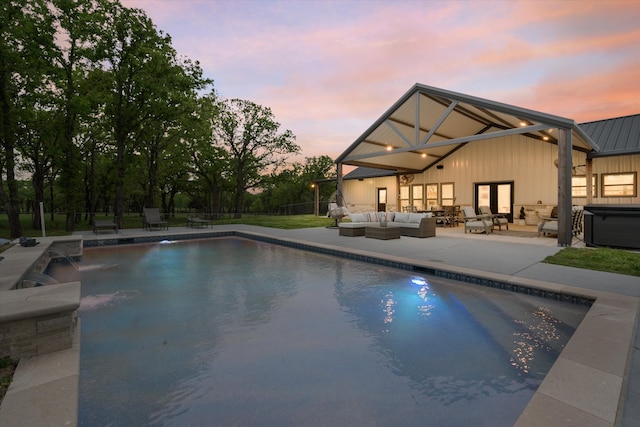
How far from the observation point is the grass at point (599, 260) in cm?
543

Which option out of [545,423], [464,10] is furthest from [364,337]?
[464,10]

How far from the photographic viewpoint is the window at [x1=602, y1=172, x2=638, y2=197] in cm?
1110

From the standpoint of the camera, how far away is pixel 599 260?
6109 millimetres

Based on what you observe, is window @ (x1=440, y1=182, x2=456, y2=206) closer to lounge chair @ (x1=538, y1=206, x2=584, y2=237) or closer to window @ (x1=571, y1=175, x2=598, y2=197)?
window @ (x1=571, y1=175, x2=598, y2=197)

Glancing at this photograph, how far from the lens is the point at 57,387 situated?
7.18ft

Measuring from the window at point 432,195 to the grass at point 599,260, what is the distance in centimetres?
991

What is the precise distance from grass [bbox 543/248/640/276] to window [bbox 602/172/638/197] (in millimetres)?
6386

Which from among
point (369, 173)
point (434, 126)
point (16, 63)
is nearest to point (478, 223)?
Result: point (434, 126)

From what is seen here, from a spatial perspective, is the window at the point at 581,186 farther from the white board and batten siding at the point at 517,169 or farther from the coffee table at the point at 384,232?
the coffee table at the point at 384,232

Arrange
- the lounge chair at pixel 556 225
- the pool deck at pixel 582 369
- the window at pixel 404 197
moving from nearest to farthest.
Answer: the pool deck at pixel 582 369 → the lounge chair at pixel 556 225 → the window at pixel 404 197

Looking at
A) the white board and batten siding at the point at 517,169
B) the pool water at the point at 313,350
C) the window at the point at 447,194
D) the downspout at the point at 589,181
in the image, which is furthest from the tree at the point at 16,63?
the downspout at the point at 589,181

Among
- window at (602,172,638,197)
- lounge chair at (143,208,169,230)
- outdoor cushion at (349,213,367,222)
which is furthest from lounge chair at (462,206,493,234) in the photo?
lounge chair at (143,208,169,230)

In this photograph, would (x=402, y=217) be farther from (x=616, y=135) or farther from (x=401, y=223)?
(x=616, y=135)

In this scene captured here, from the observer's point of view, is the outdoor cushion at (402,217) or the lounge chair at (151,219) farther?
the lounge chair at (151,219)
